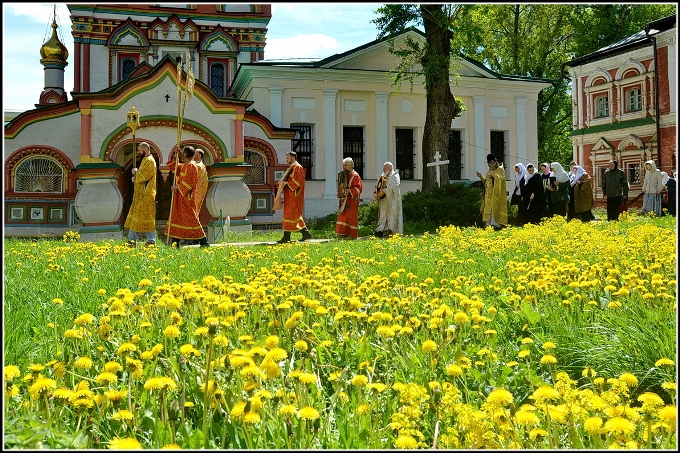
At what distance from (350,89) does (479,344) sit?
76.4 ft

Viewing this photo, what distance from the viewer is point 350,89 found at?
86.0 feet

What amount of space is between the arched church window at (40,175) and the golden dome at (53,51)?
34.0 ft

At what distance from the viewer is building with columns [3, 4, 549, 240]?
19.3 m

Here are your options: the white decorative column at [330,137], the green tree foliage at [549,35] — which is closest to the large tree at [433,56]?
the white decorative column at [330,137]

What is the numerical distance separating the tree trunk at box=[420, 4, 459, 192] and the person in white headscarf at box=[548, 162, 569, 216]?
12.2 ft

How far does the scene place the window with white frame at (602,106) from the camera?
33.6 meters

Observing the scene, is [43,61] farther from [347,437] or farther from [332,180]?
[347,437]

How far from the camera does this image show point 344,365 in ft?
11.0

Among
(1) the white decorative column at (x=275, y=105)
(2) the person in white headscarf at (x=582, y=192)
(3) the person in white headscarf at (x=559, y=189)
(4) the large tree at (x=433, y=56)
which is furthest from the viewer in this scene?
(1) the white decorative column at (x=275, y=105)

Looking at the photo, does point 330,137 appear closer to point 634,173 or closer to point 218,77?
point 218,77

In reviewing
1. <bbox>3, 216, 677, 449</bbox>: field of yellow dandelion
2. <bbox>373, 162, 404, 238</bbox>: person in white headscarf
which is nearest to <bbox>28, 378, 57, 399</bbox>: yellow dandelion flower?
<bbox>3, 216, 677, 449</bbox>: field of yellow dandelion

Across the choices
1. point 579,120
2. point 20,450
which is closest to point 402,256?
point 20,450

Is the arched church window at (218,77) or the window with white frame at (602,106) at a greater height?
the arched church window at (218,77)

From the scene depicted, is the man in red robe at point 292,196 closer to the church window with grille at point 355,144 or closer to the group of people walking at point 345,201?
the group of people walking at point 345,201
